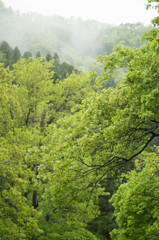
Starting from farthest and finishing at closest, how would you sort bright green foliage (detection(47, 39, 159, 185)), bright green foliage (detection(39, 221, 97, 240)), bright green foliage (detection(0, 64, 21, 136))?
bright green foliage (detection(39, 221, 97, 240)) < bright green foliage (detection(0, 64, 21, 136)) < bright green foliage (detection(47, 39, 159, 185))

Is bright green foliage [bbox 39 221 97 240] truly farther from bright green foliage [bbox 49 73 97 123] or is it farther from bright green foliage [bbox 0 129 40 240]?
bright green foliage [bbox 49 73 97 123]

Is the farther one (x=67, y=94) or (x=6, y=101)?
(x=67, y=94)

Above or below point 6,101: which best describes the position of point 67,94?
above

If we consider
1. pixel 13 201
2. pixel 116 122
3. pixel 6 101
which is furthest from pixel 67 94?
pixel 116 122

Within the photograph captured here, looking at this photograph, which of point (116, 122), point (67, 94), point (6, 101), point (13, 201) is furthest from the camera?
point (67, 94)

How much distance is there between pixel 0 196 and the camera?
9766mm

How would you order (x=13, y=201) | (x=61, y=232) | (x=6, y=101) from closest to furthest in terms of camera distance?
1. (x=13, y=201)
2. (x=6, y=101)
3. (x=61, y=232)

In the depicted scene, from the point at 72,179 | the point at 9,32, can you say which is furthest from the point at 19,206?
the point at 9,32

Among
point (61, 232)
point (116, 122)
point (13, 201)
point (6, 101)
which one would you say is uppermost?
point (6, 101)

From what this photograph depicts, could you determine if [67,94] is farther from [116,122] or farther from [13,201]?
[116,122]

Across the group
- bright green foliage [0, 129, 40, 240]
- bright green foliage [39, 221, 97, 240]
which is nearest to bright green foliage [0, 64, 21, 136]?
bright green foliage [0, 129, 40, 240]

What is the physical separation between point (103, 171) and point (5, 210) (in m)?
5.55

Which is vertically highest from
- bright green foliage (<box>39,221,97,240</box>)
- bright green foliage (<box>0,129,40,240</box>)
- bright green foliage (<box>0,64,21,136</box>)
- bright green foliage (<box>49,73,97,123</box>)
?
bright green foliage (<box>49,73,97,123</box>)

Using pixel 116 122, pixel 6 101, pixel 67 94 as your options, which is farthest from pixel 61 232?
pixel 116 122
